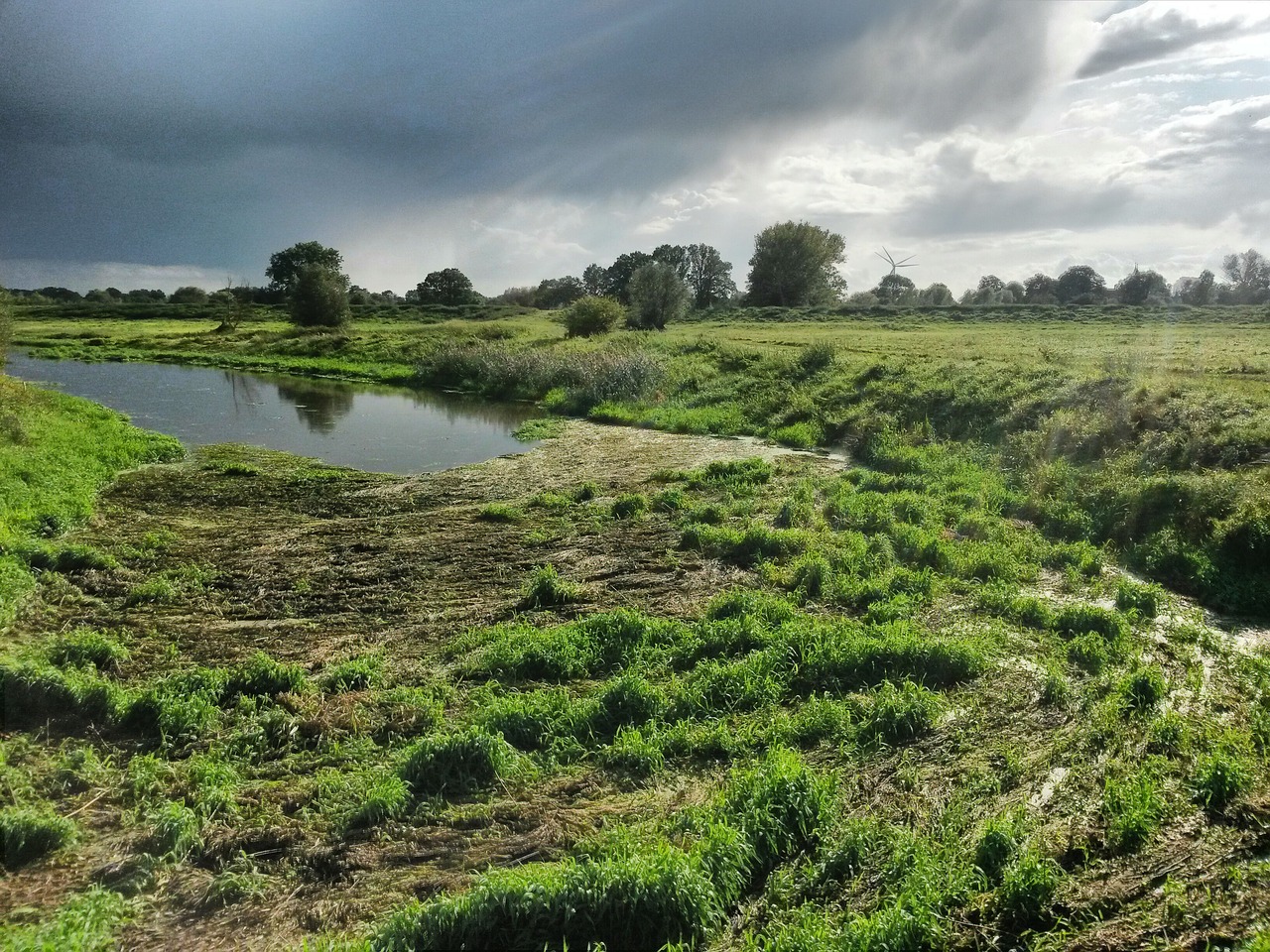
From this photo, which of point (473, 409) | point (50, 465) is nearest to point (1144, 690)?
point (50, 465)

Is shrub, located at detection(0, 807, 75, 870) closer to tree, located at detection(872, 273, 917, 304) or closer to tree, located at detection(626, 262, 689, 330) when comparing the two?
tree, located at detection(626, 262, 689, 330)

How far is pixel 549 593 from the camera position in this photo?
10.6 m

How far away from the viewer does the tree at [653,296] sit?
6388 centimetres

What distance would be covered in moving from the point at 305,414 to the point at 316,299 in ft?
126

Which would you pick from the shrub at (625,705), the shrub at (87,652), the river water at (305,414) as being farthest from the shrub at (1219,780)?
the river water at (305,414)

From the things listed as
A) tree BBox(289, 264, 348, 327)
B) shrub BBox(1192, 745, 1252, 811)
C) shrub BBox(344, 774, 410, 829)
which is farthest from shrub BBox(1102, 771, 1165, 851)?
tree BBox(289, 264, 348, 327)

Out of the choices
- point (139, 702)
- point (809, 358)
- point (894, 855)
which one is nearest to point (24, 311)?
point (809, 358)

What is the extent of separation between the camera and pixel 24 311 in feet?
270

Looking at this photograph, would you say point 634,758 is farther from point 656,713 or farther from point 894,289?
point 894,289

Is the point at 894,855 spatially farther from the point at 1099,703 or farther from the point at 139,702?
the point at 139,702

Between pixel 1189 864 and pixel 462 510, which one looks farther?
pixel 462 510

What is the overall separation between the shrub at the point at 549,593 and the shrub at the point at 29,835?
18.6 ft

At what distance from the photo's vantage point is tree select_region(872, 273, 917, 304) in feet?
403

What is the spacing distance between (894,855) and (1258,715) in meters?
4.85
